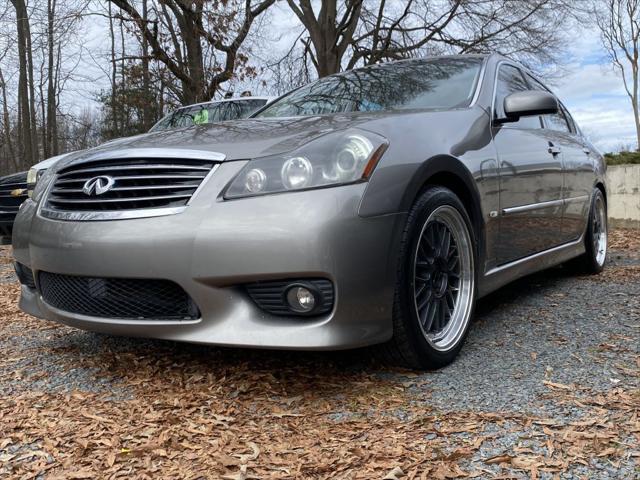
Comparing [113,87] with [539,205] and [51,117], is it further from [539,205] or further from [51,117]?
[539,205]

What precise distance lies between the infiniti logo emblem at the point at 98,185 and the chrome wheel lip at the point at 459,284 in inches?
50.9

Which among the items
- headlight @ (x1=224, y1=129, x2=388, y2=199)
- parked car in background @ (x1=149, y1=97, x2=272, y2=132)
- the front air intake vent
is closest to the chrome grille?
headlight @ (x1=224, y1=129, x2=388, y2=199)

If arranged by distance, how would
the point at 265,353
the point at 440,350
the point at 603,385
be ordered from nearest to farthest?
the point at 603,385, the point at 440,350, the point at 265,353

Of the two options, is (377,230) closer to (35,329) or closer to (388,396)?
(388,396)

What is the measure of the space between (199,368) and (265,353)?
0.34m

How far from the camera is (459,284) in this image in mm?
2902

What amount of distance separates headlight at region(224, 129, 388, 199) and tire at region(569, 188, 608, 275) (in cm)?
313

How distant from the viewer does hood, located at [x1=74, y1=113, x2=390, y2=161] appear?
2361 mm

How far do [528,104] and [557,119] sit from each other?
1457 millimetres

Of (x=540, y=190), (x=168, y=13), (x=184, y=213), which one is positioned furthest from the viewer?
(x=168, y=13)

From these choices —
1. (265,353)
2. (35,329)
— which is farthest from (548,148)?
(35,329)

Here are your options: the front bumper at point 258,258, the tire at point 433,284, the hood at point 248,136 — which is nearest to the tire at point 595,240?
the tire at point 433,284

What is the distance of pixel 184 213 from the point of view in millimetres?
2227

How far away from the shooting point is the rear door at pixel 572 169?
4.14 metres
